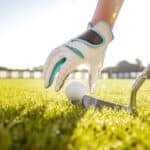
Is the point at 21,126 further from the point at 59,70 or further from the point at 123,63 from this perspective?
the point at 123,63

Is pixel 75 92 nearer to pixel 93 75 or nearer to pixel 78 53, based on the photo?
pixel 93 75

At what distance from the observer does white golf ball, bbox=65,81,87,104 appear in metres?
5.43

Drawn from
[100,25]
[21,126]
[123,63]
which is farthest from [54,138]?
[123,63]

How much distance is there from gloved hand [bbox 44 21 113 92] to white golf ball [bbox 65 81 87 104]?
1295 millimetres

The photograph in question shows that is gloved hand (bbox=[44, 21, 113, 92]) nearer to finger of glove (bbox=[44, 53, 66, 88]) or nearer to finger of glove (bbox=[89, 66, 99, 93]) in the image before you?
finger of glove (bbox=[44, 53, 66, 88])

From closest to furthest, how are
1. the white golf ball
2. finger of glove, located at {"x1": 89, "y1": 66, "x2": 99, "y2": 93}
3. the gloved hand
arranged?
the gloved hand < finger of glove, located at {"x1": 89, "y1": 66, "x2": 99, "y2": 93} < the white golf ball

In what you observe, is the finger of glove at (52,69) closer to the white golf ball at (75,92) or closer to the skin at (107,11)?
the skin at (107,11)

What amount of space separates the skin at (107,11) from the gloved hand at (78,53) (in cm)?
7

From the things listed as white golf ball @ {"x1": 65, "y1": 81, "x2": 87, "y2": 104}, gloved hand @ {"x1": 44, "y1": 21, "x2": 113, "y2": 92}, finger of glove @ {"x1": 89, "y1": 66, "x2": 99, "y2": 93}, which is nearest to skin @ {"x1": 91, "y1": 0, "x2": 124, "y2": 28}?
gloved hand @ {"x1": 44, "y1": 21, "x2": 113, "y2": 92}

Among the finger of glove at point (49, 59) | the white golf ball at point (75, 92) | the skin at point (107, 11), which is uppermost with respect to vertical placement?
the skin at point (107, 11)

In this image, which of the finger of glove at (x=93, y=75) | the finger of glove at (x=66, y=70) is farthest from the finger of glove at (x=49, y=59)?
the finger of glove at (x=93, y=75)

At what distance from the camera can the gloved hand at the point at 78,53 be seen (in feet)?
12.5

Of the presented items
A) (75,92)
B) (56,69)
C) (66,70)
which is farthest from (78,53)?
(75,92)

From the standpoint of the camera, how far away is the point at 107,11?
4031mm
